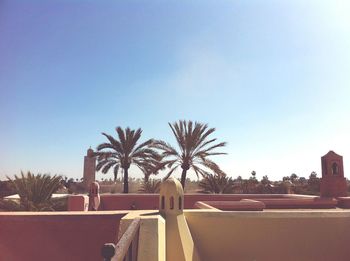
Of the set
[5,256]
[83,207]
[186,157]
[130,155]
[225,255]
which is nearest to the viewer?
[5,256]

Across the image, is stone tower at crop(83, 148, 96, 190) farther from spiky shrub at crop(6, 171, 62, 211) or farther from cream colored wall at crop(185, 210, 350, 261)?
cream colored wall at crop(185, 210, 350, 261)

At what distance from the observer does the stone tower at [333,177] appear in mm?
14180

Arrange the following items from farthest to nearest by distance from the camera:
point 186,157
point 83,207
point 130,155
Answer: point 130,155 < point 186,157 < point 83,207

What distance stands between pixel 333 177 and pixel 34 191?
13.3m

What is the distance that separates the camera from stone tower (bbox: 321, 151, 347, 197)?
14.2 meters

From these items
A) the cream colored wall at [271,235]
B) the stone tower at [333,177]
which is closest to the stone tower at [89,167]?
the stone tower at [333,177]

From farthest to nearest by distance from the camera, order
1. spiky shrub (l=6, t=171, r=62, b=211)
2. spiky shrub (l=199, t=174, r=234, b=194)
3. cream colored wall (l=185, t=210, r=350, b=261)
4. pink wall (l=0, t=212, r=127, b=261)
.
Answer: spiky shrub (l=199, t=174, r=234, b=194) → spiky shrub (l=6, t=171, r=62, b=211) → cream colored wall (l=185, t=210, r=350, b=261) → pink wall (l=0, t=212, r=127, b=261)

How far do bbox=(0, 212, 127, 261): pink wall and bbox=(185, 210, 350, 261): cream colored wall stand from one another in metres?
2.29

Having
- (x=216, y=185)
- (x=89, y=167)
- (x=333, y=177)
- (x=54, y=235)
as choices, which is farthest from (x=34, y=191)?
(x=333, y=177)

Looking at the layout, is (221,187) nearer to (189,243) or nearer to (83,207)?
(83,207)

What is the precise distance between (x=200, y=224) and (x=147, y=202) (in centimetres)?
690

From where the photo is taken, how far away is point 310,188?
91.7ft

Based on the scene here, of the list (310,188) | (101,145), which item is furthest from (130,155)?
(310,188)

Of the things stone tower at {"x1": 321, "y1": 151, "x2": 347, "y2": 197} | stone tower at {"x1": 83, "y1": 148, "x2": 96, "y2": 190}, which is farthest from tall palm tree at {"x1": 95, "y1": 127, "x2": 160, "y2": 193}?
stone tower at {"x1": 321, "y1": 151, "x2": 347, "y2": 197}
